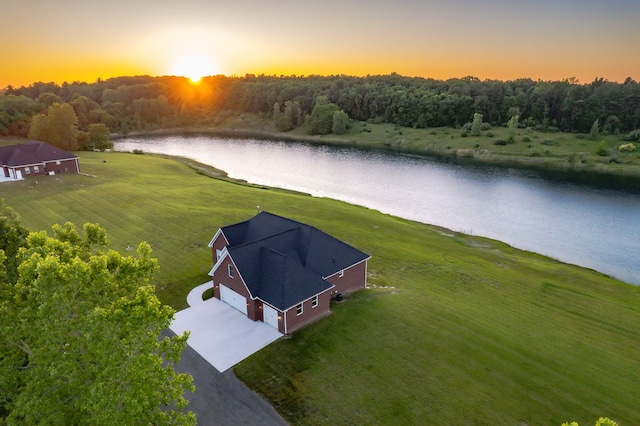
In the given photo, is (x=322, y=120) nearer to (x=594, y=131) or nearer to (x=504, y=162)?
(x=504, y=162)

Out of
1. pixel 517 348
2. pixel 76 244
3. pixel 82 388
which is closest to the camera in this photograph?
pixel 82 388

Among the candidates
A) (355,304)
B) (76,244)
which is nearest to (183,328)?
(76,244)

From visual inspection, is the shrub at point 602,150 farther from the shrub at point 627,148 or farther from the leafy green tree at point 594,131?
the leafy green tree at point 594,131

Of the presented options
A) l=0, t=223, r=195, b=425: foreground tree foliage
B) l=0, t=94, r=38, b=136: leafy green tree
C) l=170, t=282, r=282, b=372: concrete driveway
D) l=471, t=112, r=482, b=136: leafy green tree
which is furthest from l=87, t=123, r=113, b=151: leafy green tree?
l=471, t=112, r=482, b=136: leafy green tree

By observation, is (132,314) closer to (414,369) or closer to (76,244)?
(76,244)

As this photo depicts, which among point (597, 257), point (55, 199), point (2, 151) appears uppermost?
point (2, 151)

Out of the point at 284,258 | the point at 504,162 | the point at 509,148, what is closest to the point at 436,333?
the point at 284,258

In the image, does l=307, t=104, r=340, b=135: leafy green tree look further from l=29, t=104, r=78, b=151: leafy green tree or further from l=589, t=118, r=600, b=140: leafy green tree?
l=589, t=118, r=600, b=140: leafy green tree
